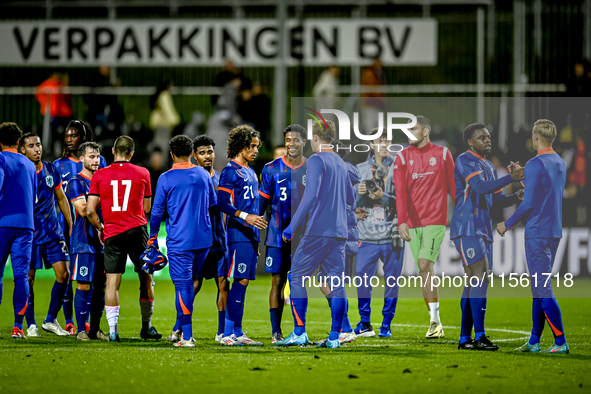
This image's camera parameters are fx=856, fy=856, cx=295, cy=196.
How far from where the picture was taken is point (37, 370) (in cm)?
698

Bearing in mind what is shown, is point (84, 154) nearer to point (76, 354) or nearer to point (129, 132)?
point (76, 354)

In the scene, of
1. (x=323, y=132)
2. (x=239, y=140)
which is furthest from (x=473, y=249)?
(x=239, y=140)

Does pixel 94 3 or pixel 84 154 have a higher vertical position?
pixel 94 3

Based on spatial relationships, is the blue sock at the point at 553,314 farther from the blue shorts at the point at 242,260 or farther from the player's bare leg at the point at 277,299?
the blue shorts at the point at 242,260

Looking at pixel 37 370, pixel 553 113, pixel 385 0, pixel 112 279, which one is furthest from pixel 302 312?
pixel 385 0

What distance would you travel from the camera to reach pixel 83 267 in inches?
358

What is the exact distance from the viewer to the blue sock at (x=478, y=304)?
818 centimetres

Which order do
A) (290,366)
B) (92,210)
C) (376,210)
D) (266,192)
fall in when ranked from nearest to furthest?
(290,366) → (92,210) → (266,192) → (376,210)

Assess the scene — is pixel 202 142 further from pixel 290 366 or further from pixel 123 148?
pixel 290 366

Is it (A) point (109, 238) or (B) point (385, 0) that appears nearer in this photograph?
(A) point (109, 238)

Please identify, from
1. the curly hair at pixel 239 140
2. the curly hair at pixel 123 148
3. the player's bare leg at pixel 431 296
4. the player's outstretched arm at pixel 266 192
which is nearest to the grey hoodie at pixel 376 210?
the player's bare leg at pixel 431 296

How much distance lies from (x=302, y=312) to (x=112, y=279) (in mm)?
1976

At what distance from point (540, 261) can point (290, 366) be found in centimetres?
259

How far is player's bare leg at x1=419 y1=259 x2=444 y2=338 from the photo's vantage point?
9559 mm
